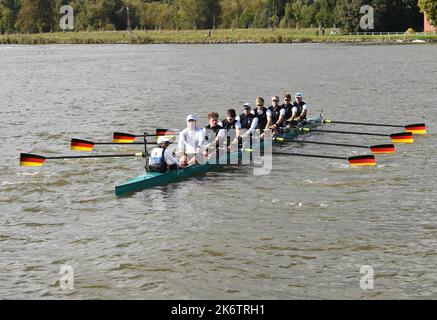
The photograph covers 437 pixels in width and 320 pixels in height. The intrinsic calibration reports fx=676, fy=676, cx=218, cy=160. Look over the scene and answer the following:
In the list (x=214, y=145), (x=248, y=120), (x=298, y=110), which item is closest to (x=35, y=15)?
(x=298, y=110)

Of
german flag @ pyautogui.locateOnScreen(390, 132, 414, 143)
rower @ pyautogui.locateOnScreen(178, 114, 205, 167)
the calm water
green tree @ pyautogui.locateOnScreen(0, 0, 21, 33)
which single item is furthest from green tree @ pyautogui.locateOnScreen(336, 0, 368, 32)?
rower @ pyautogui.locateOnScreen(178, 114, 205, 167)

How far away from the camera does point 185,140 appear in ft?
70.7

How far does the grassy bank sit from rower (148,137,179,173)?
9505 cm

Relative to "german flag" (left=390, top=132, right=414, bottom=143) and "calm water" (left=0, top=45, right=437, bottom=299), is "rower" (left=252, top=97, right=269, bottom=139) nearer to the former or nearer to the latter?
"calm water" (left=0, top=45, right=437, bottom=299)

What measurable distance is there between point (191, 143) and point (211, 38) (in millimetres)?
116866

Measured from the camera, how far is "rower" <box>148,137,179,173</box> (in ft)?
64.9

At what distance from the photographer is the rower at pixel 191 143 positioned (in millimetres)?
21391

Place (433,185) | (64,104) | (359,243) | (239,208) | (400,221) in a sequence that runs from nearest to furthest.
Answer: (359,243) → (400,221) → (239,208) → (433,185) → (64,104)

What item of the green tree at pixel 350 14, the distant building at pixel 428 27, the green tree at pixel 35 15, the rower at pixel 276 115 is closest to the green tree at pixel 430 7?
the distant building at pixel 428 27

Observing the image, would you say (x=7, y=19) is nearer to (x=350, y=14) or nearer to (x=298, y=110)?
(x=350, y=14)

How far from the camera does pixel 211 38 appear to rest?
136 m
